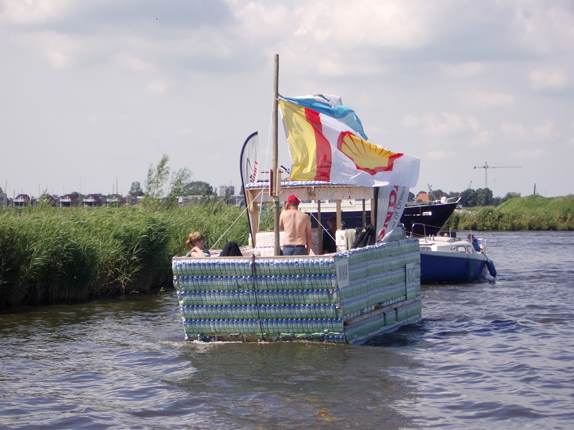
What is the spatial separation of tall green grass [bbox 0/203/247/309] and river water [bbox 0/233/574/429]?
129 cm

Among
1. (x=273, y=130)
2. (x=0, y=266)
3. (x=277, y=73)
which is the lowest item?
(x=0, y=266)

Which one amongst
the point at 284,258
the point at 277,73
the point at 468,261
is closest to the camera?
the point at 284,258

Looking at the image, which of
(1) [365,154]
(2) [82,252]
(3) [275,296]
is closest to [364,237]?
(1) [365,154]

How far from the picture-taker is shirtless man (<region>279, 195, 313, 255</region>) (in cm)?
1418

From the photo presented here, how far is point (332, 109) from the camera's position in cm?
1524

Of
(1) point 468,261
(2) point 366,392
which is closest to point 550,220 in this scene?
(1) point 468,261

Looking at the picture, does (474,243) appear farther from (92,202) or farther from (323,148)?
(323,148)

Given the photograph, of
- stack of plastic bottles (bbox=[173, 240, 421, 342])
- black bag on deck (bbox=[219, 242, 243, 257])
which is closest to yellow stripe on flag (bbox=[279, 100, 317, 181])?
black bag on deck (bbox=[219, 242, 243, 257])

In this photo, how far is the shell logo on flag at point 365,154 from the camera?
1440cm

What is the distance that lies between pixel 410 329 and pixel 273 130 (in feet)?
16.2

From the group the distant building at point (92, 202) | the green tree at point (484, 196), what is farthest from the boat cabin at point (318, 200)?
the green tree at point (484, 196)

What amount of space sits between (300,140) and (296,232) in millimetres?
1436

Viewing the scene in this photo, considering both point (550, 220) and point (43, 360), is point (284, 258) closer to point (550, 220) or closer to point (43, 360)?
point (43, 360)

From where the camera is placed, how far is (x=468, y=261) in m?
25.9
